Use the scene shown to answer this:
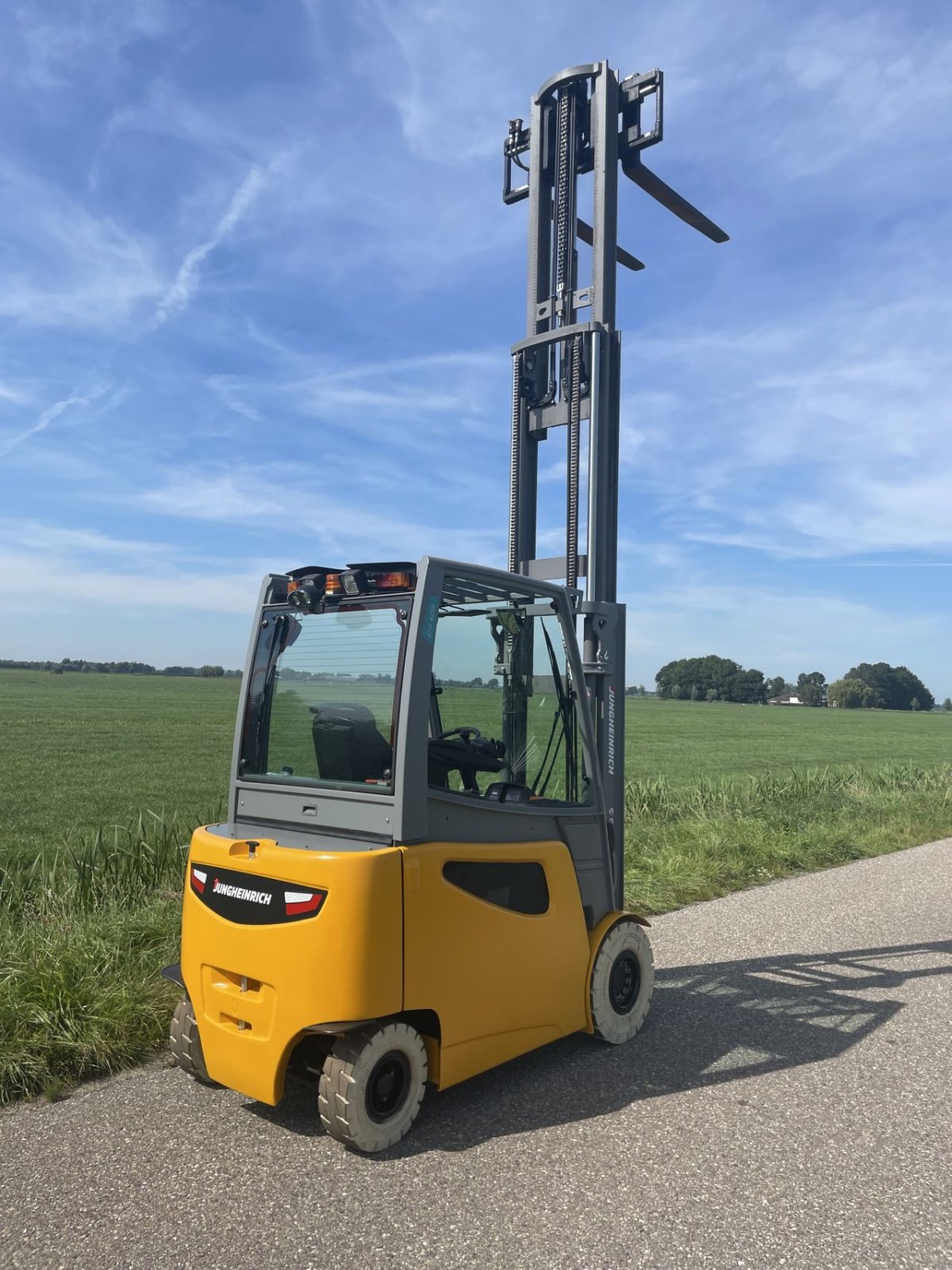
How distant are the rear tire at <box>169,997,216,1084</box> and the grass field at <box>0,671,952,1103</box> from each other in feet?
1.50

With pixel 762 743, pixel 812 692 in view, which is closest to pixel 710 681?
pixel 812 692

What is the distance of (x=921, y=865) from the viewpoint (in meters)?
10.4

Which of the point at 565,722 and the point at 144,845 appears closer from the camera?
the point at 565,722

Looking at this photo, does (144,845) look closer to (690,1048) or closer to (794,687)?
(690,1048)

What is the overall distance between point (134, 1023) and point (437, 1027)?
66.6 inches

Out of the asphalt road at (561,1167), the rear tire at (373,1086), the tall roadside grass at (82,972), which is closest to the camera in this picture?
the asphalt road at (561,1167)

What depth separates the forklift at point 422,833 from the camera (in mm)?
3744

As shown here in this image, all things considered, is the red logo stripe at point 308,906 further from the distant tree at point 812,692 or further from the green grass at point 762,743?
the distant tree at point 812,692

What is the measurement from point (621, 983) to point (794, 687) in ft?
428

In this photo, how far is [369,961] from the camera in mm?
3654

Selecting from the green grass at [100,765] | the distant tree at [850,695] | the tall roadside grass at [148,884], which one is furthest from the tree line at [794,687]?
the tall roadside grass at [148,884]

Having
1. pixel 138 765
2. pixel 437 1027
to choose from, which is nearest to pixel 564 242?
pixel 437 1027

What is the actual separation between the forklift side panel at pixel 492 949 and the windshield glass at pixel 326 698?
50 cm

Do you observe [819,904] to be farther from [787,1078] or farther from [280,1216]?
[280,1216]
